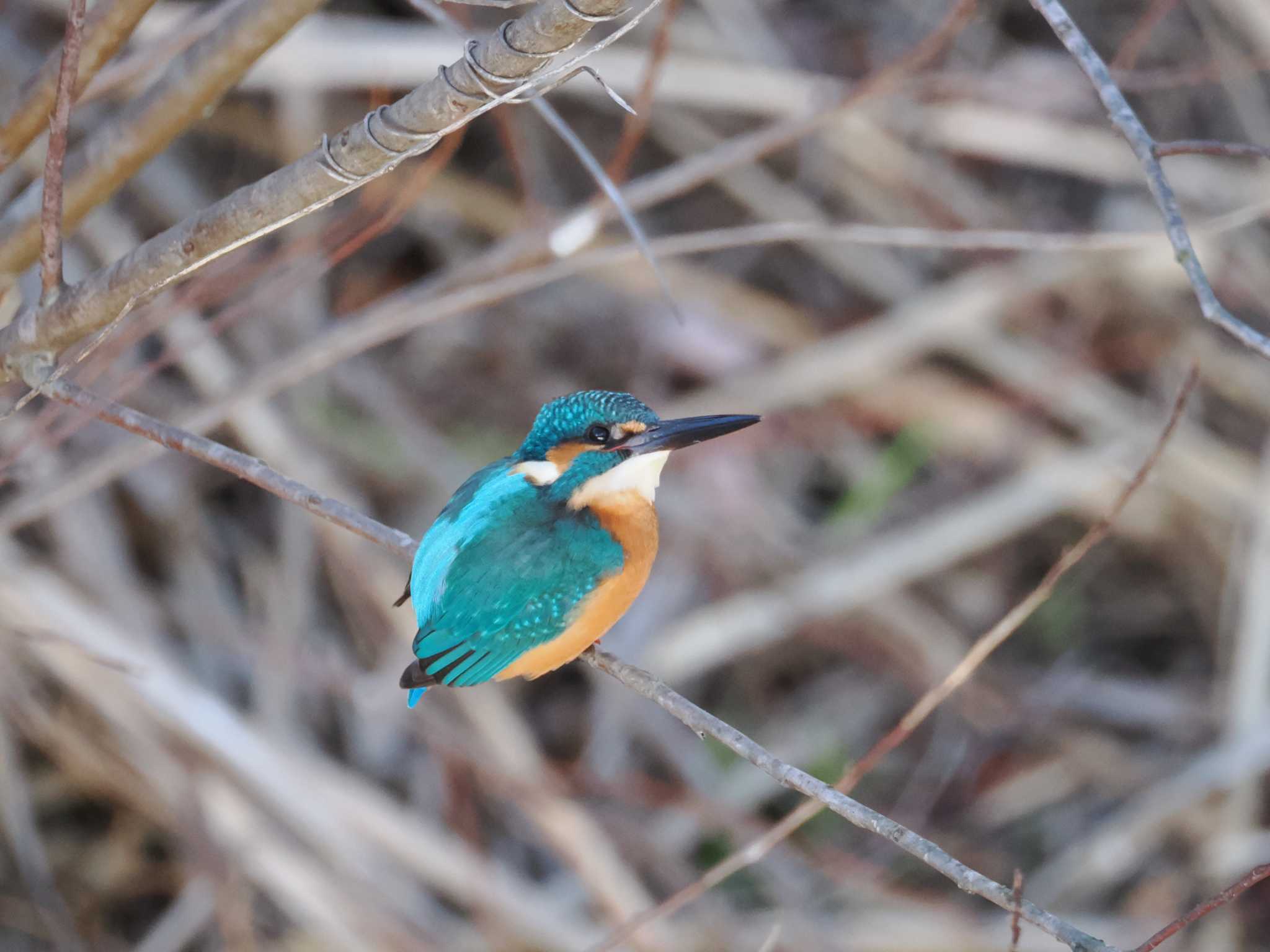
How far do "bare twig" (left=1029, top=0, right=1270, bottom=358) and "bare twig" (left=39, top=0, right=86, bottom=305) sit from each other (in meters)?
1.07

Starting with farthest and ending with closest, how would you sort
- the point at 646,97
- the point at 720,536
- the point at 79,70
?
the point at 720,536
the point at 646,97
the point at 79,70

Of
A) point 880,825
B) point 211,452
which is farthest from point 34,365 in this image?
point 880,825

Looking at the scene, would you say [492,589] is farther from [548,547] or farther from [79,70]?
[79,70]

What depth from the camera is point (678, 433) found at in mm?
2201

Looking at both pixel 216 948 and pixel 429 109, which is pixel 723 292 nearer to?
pixel 216 948

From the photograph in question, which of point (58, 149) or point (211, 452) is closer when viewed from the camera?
point (58, 149)

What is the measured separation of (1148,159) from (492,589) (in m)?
1.21

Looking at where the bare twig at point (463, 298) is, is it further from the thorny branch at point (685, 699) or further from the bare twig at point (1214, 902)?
the bare twig at point (1214, 902)

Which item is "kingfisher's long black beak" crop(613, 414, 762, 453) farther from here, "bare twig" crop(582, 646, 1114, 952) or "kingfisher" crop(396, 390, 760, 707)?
"bare twig" crop(582, 646, 1114, 952)

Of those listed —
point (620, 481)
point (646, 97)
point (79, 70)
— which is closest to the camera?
point (79, 70)

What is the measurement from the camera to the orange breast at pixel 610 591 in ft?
6.77

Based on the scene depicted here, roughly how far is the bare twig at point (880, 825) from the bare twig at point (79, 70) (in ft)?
3.82

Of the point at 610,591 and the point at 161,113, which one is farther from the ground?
the point at 161,113

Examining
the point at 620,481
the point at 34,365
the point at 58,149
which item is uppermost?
the point at 58,149
